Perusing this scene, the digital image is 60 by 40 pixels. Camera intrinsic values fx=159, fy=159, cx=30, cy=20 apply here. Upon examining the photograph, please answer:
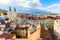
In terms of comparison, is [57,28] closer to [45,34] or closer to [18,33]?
[45,34]

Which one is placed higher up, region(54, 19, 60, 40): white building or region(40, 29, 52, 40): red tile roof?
region(54, 19, 60, 40): white building

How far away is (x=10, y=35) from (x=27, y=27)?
270 mm

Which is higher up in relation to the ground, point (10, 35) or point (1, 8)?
point (1, 8)

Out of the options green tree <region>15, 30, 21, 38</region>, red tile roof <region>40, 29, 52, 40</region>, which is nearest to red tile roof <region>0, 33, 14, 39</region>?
green tree <region>15, 30, 21, 38</region>

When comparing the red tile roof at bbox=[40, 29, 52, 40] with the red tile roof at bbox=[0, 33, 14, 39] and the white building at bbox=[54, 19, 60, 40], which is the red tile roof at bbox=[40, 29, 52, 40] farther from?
the red tile roof at bbox=[0, 33, 14, 39]

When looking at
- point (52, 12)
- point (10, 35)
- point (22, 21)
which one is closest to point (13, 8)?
point (22, 21)

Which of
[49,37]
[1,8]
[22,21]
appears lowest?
[49,37]

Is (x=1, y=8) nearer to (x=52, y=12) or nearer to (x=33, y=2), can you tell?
(x=33, y=2)

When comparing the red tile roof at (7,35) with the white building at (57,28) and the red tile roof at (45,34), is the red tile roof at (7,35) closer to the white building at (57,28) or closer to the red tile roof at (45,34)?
the red tile roof at (45,34)

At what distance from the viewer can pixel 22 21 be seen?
2299 millimetres

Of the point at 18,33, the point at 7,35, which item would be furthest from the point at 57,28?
the point at 7,35

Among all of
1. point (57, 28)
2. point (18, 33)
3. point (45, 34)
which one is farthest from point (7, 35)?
point (57, 28)

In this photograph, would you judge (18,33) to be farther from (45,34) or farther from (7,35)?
(45,34)

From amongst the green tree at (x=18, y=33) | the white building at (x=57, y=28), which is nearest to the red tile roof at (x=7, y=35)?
the green tree at (x=18, y=33)
